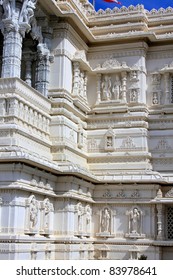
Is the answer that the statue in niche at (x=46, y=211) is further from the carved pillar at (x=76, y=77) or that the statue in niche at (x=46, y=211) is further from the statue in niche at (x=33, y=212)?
the carved pillar at (x=76, y=77)

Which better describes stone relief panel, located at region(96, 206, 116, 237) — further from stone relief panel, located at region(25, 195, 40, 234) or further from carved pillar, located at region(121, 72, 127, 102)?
carved pillar, located at region(121, 72, 127, 102)

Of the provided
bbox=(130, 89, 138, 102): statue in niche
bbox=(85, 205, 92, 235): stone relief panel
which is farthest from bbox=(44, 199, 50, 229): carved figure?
bbox=(130, 89, 138, 102): statue in niche

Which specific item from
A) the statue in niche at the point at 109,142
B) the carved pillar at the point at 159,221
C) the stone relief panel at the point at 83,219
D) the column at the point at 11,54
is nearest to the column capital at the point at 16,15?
the column at the point at 11,54

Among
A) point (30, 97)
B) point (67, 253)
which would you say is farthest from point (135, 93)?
point (67, 253)

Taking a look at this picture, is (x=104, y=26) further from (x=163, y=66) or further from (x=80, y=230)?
(x=80, y=230)

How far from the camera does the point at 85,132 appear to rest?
79.6ft

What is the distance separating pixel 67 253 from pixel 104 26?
11.3 metres

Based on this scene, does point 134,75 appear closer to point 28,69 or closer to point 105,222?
point 28,69

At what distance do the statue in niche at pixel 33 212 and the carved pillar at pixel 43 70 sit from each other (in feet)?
17.6

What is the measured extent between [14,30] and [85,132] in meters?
6.45

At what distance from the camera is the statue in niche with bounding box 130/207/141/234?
2219 cm

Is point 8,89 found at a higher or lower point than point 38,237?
higher

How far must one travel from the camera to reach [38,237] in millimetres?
18828

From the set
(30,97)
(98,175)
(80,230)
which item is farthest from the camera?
(98,175)
